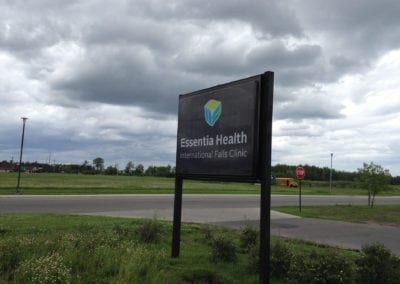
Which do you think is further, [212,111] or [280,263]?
[212,111]

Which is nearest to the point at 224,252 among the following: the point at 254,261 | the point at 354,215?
the point at 254,261

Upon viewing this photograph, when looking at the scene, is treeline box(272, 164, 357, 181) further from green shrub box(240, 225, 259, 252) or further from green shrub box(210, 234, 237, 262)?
green shrub box(210, 234, 237, 262)

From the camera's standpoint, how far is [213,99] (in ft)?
21.2

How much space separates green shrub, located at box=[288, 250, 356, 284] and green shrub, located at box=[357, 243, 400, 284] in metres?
0.15

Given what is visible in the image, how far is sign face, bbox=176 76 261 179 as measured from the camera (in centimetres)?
549

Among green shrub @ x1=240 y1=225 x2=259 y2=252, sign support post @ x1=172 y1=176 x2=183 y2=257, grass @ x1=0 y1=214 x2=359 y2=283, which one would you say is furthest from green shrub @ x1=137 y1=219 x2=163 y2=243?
green shrub @ x1=240 y1=225 x2=259 y2=252

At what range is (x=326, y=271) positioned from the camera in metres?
4.63

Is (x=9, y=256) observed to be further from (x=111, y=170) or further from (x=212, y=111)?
(x=111, y=170)

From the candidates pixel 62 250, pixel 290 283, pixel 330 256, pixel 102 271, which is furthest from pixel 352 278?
pixel 62 250

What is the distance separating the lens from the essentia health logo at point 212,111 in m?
6.29

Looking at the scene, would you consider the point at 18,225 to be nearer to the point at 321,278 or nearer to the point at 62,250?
the point at 62,250

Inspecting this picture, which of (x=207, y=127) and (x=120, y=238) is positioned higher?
(x=207, y=127)

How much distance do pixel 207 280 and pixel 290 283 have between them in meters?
1.12

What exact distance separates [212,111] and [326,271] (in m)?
3.07
